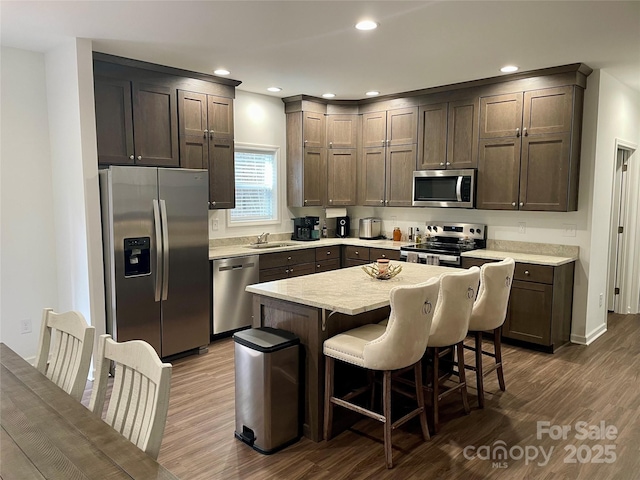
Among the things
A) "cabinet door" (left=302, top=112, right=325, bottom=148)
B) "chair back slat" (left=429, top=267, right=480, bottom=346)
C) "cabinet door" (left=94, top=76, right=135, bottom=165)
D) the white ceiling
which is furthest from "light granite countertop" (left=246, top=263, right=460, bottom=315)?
"cabinet door" (left=302, top=112, right=325, bottom=148)

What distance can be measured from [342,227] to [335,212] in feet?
0.86

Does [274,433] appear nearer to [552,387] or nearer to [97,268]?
[97,268]

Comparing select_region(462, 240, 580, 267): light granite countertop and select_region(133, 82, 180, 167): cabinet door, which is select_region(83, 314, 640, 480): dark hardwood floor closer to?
select_region(462, 240, 580, 267): light granite countertop

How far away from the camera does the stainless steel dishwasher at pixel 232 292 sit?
15.2 ft

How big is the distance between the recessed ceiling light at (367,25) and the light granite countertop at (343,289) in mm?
1767

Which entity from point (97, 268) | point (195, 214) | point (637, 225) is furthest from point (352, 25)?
point (637, 225)

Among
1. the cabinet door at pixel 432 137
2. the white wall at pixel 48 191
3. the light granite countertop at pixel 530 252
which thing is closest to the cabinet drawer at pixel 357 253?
the cabinet door at pixel 432 137

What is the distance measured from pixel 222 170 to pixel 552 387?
12.1 feet

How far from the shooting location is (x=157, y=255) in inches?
155

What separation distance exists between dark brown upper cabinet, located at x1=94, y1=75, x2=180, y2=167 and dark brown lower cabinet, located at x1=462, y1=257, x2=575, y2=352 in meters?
3.55

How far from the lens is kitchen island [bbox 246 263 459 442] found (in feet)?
9.00

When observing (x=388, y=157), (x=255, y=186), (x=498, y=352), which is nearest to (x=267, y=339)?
(x=498, y=352)

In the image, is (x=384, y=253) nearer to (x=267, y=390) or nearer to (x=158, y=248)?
(x=158, y=248)

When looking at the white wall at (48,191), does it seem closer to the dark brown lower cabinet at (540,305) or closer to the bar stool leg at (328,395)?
→ the bar stool leg at (328,395)
